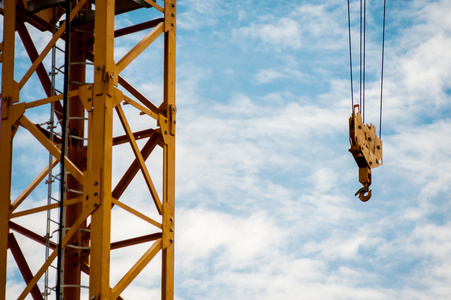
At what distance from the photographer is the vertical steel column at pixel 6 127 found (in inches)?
494

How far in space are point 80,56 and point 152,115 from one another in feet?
6.18

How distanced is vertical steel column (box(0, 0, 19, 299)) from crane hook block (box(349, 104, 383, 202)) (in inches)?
232

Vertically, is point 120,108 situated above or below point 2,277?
above

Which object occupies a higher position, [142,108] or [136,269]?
[142,108]

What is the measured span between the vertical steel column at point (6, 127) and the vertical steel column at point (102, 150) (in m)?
1.73

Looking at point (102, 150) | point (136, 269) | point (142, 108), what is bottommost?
point (136, 269)

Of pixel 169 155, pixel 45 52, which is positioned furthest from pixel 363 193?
pixel 45 52

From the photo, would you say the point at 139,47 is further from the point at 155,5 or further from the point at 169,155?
the point at 169,155

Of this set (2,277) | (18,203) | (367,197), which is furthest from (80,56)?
(367,197)

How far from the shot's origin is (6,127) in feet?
42.0

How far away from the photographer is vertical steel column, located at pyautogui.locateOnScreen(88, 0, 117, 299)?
11.3 m

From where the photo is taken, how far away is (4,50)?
43.3 feet

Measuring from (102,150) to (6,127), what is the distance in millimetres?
2113

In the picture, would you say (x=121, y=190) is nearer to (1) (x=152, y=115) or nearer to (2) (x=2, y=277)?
(1) (x=152, y=115)
